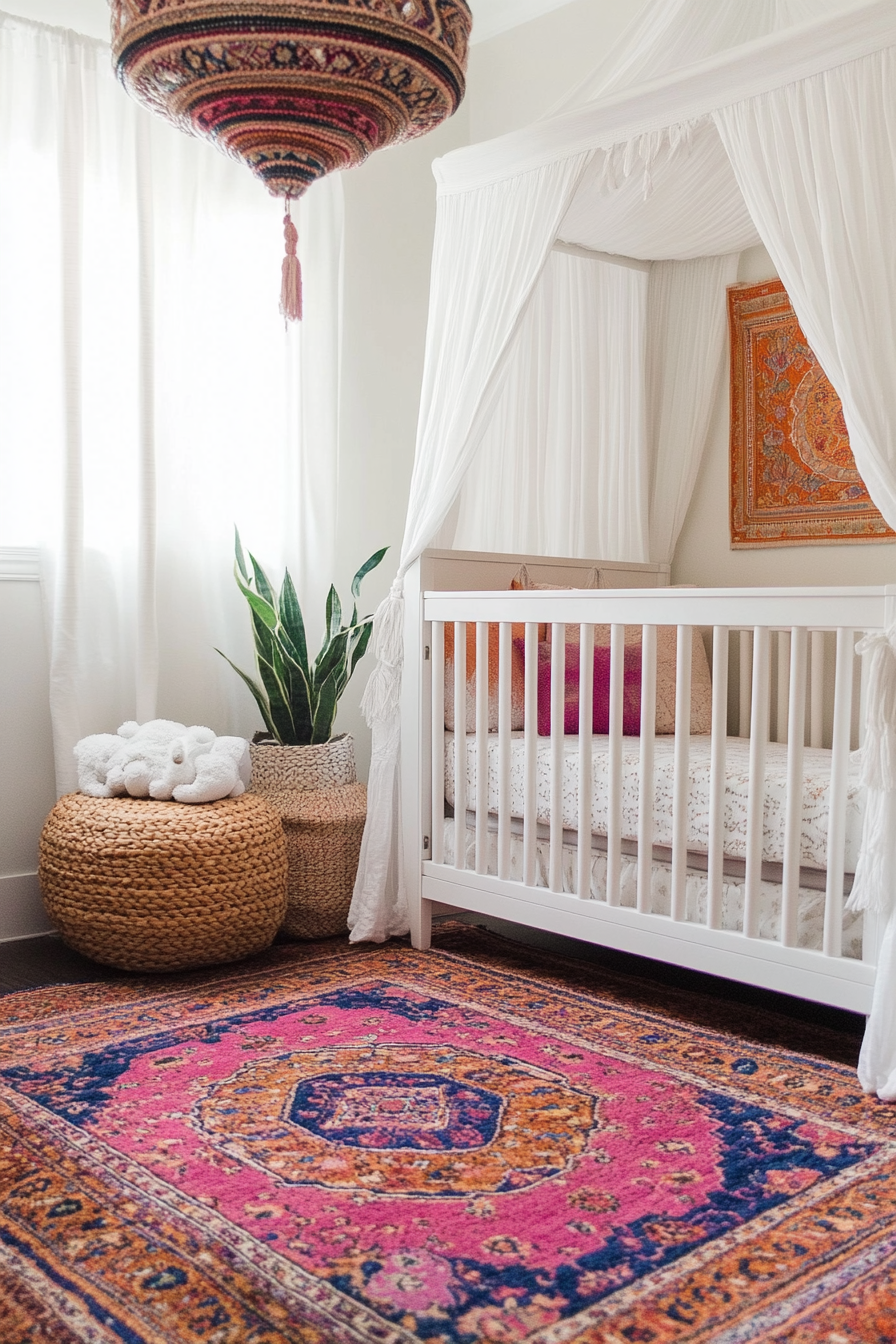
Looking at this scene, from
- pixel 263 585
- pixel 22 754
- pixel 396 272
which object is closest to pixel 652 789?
pixel 263 585

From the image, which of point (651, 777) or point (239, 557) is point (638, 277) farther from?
point (651, 777)

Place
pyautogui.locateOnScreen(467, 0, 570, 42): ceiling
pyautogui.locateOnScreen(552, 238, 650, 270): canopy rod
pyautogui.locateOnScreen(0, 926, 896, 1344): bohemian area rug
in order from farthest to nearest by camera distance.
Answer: pyautogui.locateOnScreen(467, 0, 570, 42): ceiling → pyautogui.locateOnScreen(552, 238, 650, 270): canopy rod → pyautogui.locateOnScreen(0, 926, 896, 1344): bohemian area rug

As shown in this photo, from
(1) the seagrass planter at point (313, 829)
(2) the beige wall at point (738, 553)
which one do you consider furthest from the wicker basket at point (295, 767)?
(2) the beige wall at point (738, 553)

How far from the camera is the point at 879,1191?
169 centimetres

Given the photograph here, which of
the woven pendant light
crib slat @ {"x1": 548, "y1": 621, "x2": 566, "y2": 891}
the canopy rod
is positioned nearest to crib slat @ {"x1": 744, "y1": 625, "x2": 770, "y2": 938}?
crib slat @ {"x1": 548, "y1": 621, "x2": 566, "y2": 891}

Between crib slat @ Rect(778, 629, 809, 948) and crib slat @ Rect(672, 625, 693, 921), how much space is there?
0.23 metres

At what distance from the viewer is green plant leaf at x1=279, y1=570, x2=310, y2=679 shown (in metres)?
3.19

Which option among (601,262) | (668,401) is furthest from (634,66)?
(668,401)

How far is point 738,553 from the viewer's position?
3.46m

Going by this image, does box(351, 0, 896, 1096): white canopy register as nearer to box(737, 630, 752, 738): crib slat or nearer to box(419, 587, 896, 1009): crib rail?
box(419, 587, 896, 1009): crib rail

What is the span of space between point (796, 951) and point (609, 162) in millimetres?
1688

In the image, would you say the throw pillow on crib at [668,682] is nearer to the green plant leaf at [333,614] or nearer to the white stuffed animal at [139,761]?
the green plant leaf at [333,614]

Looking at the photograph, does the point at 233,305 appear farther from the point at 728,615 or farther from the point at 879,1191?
the point at 879,1191

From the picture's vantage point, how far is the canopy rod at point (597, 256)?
3.32 meters
